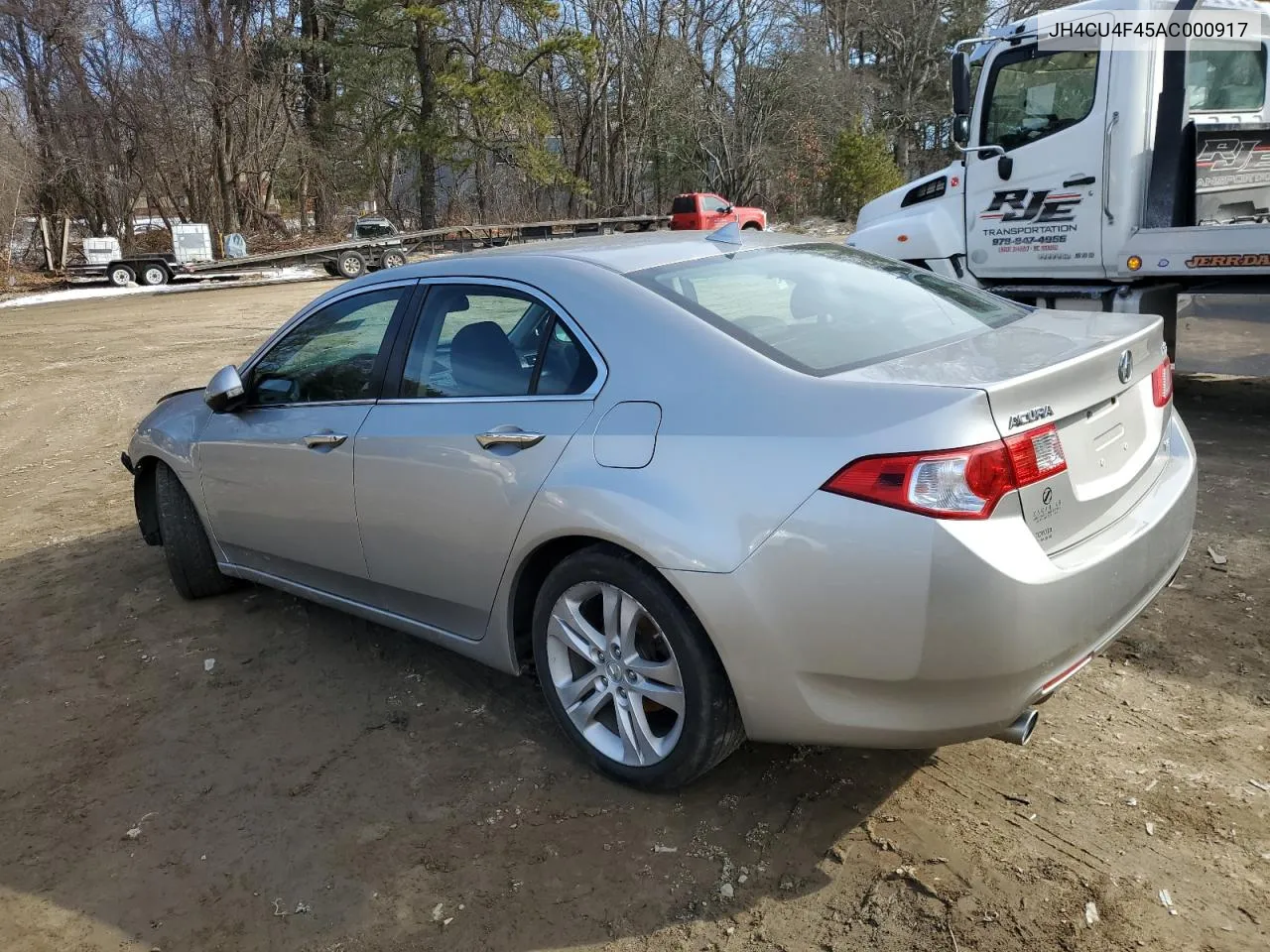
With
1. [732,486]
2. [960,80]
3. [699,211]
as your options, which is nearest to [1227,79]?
[960,80]

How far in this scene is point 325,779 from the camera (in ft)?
10.5

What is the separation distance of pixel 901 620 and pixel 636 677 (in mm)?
866

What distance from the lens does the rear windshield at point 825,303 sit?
112 inches

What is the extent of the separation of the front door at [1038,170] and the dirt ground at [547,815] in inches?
163

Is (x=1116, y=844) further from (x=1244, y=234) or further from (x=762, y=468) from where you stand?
(x=1244, y=234)

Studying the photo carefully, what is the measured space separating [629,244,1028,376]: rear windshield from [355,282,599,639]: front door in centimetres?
44

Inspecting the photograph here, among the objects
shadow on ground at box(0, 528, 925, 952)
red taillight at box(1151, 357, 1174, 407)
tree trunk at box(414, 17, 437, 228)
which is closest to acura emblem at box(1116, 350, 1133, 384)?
red taillight at box(1151, 357, 1174, 407)

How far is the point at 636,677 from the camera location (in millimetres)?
2881

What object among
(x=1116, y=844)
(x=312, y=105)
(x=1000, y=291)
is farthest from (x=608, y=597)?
(x=312, y=105)

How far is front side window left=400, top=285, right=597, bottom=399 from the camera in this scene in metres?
3.09

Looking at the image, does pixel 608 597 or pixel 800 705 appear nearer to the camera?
pixel 800 705

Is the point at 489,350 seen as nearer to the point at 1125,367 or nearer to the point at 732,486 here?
the point at 732,486

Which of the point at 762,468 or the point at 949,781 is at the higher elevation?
the point at 762,468

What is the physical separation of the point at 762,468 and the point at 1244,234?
5.79 metres
